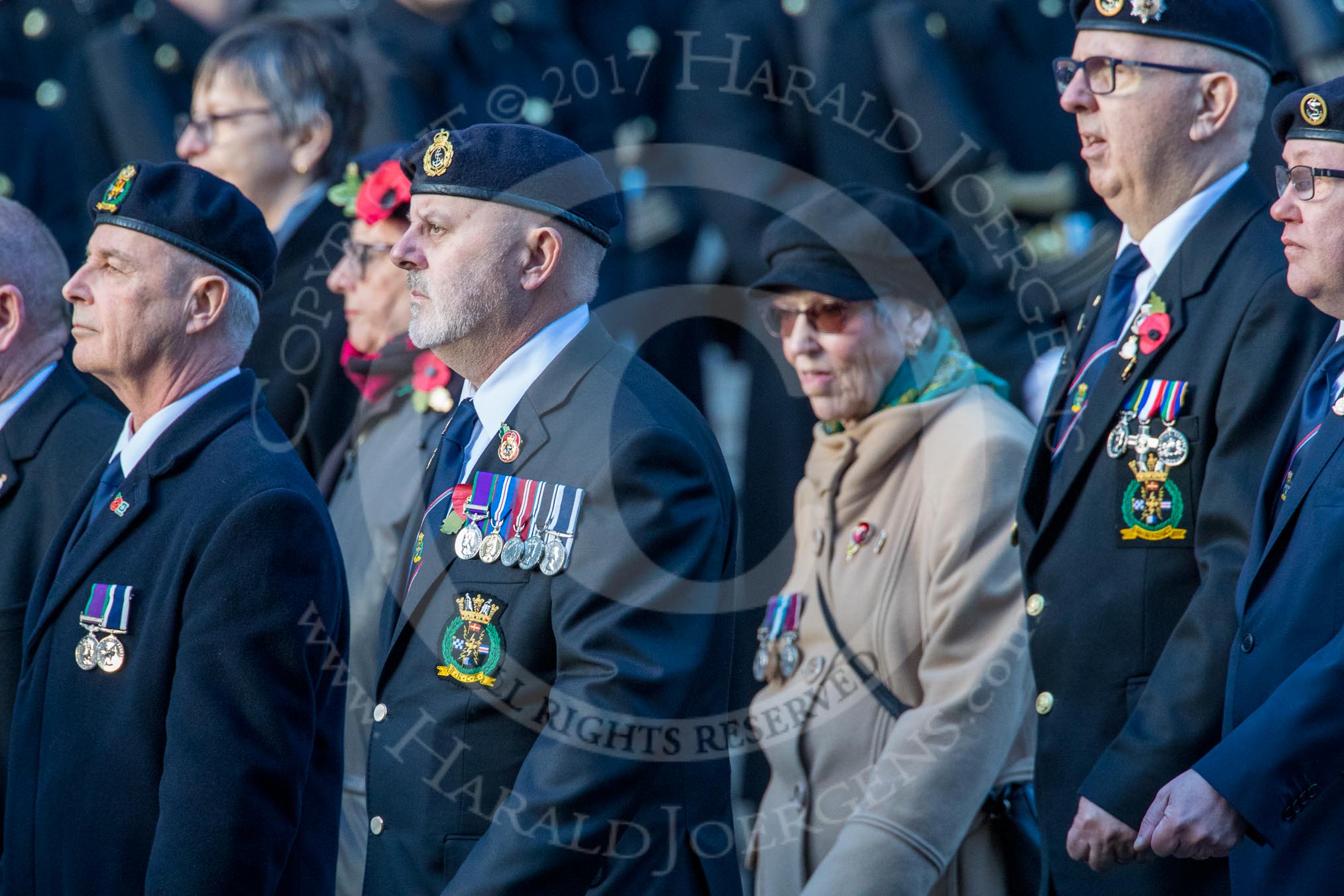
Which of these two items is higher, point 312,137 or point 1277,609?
point 312,137

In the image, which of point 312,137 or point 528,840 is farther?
point 312,137

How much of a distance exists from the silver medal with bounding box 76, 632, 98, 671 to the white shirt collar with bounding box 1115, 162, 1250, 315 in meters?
2.01

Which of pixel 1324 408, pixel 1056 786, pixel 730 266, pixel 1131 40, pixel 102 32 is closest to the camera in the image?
pixel 1324 408

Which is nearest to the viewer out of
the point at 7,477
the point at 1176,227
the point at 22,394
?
the point at 1176,227

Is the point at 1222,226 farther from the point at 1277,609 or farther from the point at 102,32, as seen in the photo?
the point at 102,32

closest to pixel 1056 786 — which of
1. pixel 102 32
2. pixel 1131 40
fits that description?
pixel 1131 40

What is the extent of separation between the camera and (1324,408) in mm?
2650

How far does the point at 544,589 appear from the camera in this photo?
262cm

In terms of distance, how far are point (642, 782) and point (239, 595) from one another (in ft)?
2.57

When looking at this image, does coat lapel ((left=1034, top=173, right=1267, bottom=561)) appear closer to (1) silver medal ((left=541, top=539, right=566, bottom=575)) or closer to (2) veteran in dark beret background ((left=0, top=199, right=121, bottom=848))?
(1) silver medal ((left=541, top=539, right=566, bottom=575))

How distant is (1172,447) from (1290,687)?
619 millimetres

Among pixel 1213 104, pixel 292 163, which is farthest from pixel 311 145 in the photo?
pixel 1213 104

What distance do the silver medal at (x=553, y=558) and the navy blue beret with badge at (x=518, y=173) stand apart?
0.62m

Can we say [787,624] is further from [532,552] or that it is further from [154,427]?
[154,427]
